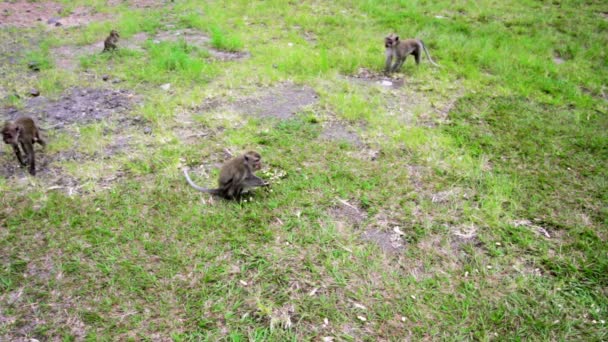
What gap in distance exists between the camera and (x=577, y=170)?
529cm

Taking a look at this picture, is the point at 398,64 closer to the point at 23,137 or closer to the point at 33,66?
the point at 23,137

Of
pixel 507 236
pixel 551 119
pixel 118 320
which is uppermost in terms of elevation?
pixel 551 119

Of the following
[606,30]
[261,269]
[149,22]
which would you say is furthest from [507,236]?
[149,22]

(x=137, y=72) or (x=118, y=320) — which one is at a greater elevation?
(x=137, y=72)

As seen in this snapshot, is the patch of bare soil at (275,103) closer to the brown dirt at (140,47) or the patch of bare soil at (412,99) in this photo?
the patch of bare soil at (412,99)

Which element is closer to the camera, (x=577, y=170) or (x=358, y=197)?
(x=358, y=197)

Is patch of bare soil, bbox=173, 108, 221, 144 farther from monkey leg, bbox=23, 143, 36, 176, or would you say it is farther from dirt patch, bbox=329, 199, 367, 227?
dirt patch, bbox=329, 199, 367, 227

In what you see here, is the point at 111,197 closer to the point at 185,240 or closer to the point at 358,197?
the point at 185,240

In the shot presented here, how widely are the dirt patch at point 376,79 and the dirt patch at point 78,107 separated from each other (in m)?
4.33

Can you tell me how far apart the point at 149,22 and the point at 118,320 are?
376 inches

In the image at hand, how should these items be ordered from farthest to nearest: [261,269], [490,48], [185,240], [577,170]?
[490,48]
[577,170]
[185,240]
[261,269]

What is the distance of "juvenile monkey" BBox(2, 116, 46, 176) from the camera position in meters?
4.94

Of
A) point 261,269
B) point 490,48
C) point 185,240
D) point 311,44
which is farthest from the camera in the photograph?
point 311,44

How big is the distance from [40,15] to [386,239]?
1287 centimetres
